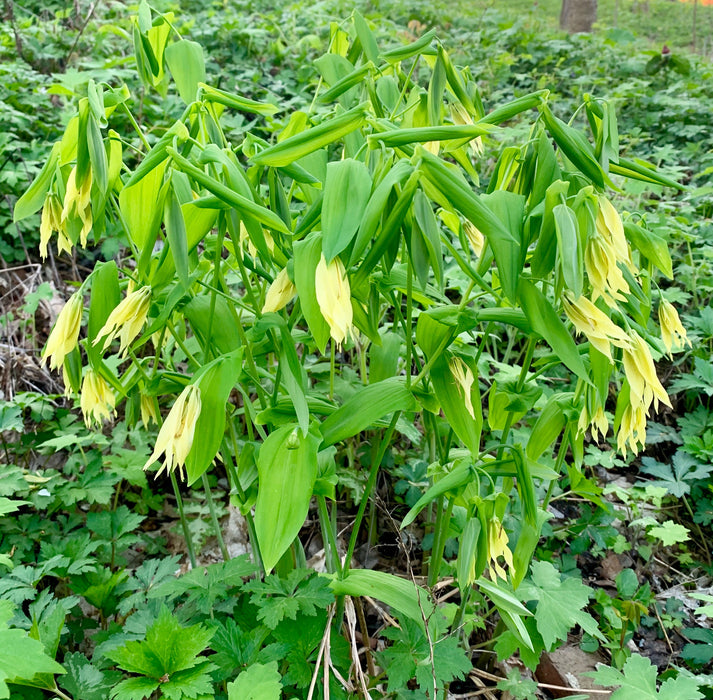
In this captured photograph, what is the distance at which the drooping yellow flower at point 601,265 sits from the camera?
2.77 ft

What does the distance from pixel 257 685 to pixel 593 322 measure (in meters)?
0.67

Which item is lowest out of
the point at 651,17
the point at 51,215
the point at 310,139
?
the point at 51,215

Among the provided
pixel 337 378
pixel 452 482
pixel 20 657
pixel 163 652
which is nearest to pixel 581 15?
pixel 337 378

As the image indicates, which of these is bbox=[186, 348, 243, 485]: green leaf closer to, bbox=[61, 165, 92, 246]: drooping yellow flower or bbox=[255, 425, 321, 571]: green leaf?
bbox=[255, 425, 321, 571]: green leaf

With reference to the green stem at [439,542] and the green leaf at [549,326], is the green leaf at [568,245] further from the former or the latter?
the green stem at [439,542]

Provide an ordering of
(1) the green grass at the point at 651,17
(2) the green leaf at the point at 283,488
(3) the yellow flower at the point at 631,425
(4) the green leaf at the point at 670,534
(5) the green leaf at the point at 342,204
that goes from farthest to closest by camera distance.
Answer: (1) the green grass at the point at 651,17
(4) the green leaf at the point at 670,534
(3) the yellow flower at the point at 631,425
(2) the green leaf at the point at 283,488
(5) the green leaf at the point at 342,204

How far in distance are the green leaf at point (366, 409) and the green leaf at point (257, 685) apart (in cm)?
32

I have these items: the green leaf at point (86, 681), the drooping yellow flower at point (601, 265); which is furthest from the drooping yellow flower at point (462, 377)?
the green leaf at point (86, 681)

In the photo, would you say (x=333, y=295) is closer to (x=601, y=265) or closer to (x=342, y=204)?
(x=342, y=204)

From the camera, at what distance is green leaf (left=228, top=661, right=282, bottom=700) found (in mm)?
823

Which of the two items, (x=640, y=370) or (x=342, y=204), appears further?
(x=640, y=370)

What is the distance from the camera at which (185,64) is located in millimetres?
1146

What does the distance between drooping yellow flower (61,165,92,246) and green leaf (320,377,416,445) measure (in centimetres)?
50

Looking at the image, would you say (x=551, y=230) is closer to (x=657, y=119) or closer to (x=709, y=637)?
(x=709, y=637)
